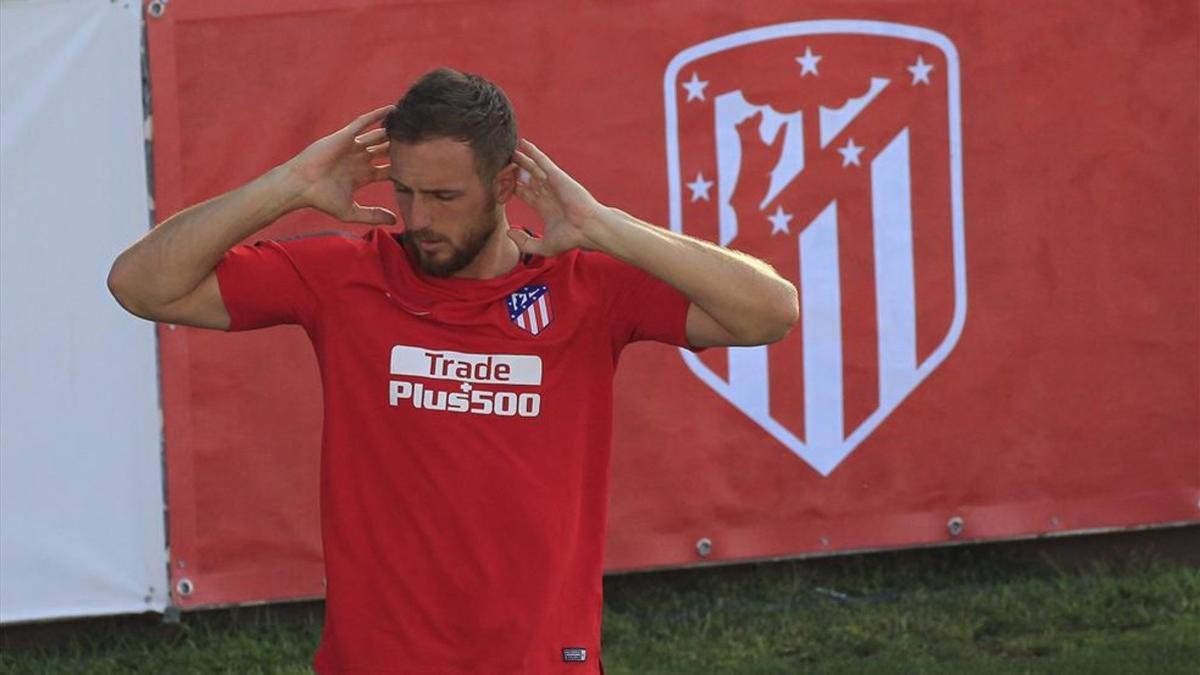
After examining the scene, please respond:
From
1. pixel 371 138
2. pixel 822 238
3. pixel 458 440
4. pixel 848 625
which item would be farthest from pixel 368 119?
pixel 848 625

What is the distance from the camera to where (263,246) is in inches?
166

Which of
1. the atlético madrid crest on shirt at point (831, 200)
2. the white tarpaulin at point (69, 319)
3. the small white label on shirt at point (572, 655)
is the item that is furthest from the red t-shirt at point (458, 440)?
the atlético madrid crest on shirt at point (831, 200)

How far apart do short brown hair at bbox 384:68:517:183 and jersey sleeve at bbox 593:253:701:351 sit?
1.14ft

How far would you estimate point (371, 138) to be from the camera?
13.6ft

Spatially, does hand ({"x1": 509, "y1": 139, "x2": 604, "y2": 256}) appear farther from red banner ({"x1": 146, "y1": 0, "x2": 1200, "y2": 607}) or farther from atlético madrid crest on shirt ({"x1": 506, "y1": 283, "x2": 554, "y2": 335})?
red banner ({"x1": 146, "y1": 0, "x2": 1200, "y2": 607})

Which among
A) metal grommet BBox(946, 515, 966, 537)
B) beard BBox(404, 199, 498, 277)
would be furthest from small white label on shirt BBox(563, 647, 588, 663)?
metal grommet BBox(946, 515, 966, 537)

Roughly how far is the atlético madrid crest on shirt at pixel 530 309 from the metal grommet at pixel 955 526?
366 centimetres

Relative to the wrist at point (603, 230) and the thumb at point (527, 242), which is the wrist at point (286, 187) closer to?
the thumb at point (527, 242)

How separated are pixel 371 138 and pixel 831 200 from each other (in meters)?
3.36

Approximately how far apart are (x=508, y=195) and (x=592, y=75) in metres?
3.06

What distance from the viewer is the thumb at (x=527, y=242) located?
4102mm

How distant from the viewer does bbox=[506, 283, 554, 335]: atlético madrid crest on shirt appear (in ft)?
13.6

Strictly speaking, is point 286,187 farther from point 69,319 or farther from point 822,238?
point 822,238

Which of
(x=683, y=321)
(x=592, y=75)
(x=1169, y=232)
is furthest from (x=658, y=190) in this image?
(x=683, y=321)
